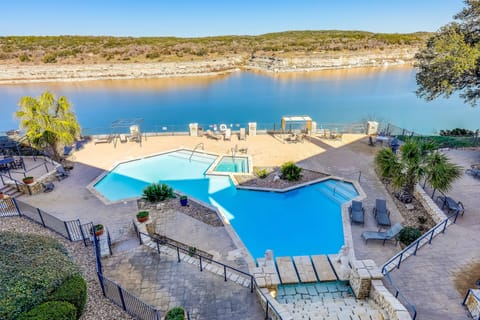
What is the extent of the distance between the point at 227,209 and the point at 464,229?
8.18 metres

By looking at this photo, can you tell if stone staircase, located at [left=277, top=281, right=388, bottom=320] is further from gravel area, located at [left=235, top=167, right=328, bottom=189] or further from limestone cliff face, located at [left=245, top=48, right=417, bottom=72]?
limestone cliff face, located at [left=245, top=48, right=417, bottom=72]

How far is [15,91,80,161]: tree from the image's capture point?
533 inches

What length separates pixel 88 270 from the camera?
280 inches

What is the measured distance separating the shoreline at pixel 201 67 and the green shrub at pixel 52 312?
5139cm

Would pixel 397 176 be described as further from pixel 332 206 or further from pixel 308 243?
pixel 308 243

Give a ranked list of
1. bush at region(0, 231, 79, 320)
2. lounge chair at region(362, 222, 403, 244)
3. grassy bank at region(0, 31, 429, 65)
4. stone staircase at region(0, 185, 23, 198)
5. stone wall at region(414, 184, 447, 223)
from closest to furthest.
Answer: bush at region(0, 231, 79, 320)
lounge chair at region(362, 222, 403, 244)
stone wall at region(414, 184, 447, 223)
stone staircase at region(0, 185, 23, 198)
grassy bank at region(0, 31, 429, 65)

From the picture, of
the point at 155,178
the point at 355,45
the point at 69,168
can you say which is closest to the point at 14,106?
the point at 69,168

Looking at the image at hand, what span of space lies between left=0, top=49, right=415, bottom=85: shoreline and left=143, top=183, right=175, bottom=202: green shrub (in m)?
44.8

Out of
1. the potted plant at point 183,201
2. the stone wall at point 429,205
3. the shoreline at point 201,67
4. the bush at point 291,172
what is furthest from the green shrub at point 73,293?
the shoreline at point 201,67

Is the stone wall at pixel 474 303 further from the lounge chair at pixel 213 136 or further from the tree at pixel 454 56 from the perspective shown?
the lounge chair at pixel 213 136

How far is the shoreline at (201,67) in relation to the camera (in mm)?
49344

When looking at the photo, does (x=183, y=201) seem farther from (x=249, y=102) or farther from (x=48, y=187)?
(x=249, y=102)

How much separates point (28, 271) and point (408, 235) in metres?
9.92

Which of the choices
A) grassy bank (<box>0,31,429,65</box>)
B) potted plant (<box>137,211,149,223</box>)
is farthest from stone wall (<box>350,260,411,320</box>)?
grassy bank (<box>0,31,429,65</box>)
